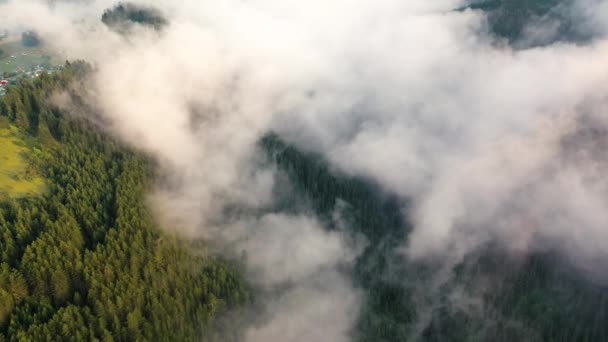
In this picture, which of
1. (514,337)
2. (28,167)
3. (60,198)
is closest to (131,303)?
(60,198)

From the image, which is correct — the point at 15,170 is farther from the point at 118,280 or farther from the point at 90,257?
the point at 118,280

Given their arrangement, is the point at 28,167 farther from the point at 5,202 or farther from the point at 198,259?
the point at 198,259

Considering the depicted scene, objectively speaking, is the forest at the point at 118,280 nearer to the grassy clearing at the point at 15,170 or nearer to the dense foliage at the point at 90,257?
the dense foliage at the point at 90,257

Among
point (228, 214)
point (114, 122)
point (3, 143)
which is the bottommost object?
point (228, 214)

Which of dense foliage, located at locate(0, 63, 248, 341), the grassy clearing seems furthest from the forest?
the grassy clearing

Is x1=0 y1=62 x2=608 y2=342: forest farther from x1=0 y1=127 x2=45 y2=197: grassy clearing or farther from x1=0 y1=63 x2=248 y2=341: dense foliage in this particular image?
x1=0 y1=127 x2=45 y2=197: grassy clearing

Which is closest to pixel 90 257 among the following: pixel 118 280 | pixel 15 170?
pixel 118 280

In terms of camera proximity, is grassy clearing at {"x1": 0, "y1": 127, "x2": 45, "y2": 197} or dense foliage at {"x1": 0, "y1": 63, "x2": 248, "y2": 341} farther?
grassy clearing at {"x1": 0, "y1": 127, "x2": 45, "y2": 197}
